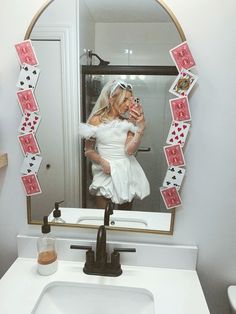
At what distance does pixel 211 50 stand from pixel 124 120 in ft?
1.33

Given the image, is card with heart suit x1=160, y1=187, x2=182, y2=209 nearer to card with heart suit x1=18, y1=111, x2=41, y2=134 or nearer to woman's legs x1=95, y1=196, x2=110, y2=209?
woman's legs x1=95, y1=196, x2=110, y2=209

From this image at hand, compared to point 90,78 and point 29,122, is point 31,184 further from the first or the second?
point 90,78

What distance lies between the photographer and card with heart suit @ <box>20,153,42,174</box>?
108 cm

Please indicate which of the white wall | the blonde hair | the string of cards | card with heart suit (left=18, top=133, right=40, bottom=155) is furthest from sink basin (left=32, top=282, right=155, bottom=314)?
the blonde hair

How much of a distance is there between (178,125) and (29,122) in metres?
0.60

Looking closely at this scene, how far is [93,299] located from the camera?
1.01 metres

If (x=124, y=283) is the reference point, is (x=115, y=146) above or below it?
above

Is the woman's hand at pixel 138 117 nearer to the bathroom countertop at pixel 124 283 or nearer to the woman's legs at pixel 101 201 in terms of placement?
the woman's legs at pixel 101 201

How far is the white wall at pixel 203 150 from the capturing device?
A: 36.5 inches

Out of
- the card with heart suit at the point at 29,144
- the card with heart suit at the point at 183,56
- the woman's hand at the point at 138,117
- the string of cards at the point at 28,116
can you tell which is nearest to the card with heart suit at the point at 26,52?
the string of cards at the point at 28,116

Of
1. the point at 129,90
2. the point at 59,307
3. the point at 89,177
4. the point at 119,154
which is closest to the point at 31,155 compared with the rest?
the point at 89,177

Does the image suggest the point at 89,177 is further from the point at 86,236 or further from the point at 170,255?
the point at 170,255

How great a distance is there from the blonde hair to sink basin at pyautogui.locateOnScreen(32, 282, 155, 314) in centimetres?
67

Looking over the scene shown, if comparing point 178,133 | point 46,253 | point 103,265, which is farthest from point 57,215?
point 178,133
